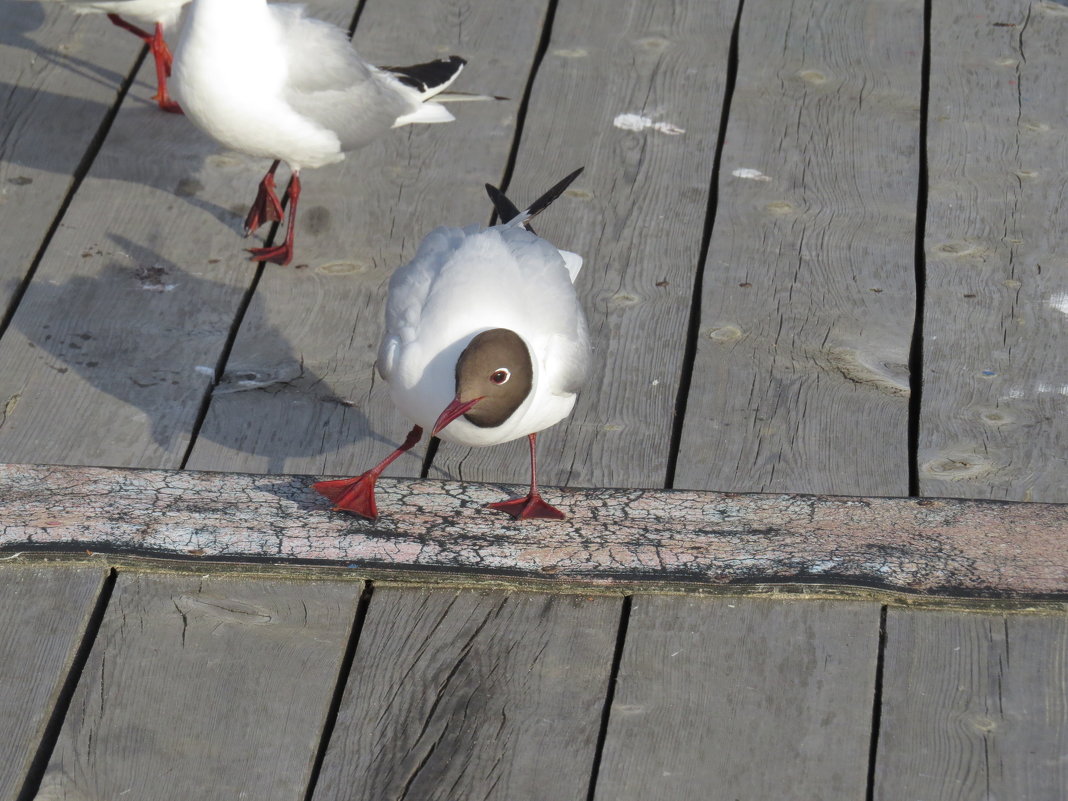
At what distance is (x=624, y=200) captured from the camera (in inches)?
149

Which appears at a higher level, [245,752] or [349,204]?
[245,752]

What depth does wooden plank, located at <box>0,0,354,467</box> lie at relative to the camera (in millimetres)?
3076

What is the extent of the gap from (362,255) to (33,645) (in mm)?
1529

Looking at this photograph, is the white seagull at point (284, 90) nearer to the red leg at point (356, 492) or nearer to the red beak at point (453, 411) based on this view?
the red leg at point (356, 492)

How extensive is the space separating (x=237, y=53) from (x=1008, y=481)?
2.27 meters

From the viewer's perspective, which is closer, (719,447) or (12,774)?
(12,774)

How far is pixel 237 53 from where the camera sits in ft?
12.1

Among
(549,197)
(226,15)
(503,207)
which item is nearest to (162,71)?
(226,15)

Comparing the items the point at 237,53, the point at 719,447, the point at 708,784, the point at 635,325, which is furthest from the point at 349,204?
the point at 708,784

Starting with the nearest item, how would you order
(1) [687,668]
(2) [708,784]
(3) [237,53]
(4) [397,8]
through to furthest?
(2) [708,784], (1) [687,668], (3) [237,53], (4) [397,8]

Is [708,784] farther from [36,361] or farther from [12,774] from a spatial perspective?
[36,361]

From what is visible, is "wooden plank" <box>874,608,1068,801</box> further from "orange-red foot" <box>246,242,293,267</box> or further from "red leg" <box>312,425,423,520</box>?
"orange-red foot" <box>246,242,293,267</box>

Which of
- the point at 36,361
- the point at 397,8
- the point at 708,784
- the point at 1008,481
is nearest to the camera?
the point at 708,784

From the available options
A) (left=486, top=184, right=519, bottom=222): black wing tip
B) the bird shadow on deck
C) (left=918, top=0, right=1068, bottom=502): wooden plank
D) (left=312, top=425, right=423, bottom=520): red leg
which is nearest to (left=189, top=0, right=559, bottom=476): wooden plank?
(left=312, top=425, right=423, bottom=520): red leg
